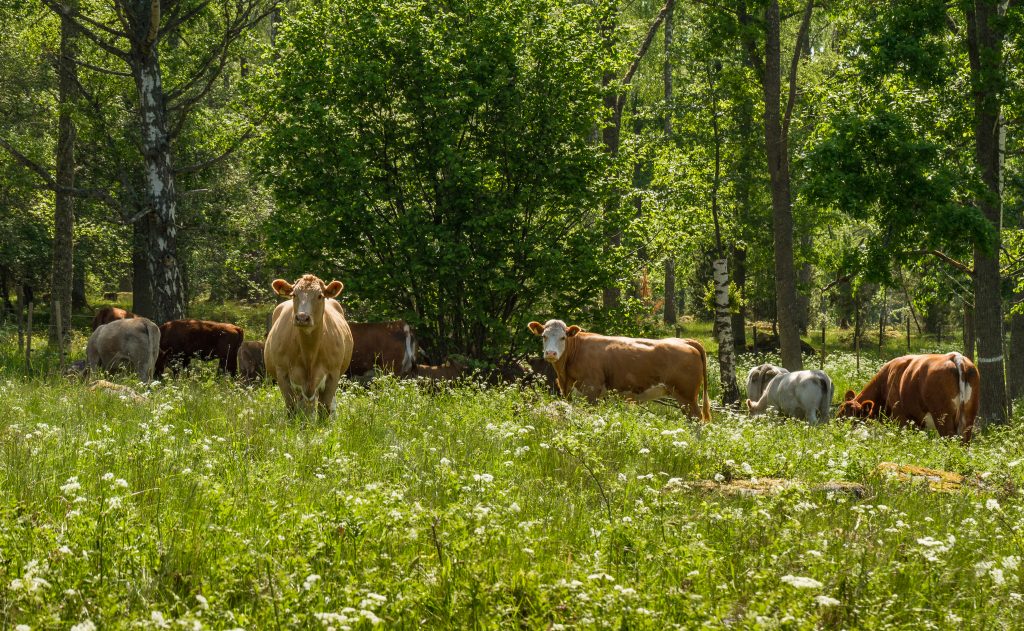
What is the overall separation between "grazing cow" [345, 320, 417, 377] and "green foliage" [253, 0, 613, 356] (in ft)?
1.15

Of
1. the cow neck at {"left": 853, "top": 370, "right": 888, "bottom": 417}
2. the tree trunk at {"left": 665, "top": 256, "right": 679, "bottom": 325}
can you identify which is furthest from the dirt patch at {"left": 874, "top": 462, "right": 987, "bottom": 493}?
the tree trunk at {"left": 665, "top": 256, "right": 679, "bottom": 325}

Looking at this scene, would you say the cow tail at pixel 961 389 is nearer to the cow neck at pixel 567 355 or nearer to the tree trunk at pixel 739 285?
the cow neck at pixel 567 355

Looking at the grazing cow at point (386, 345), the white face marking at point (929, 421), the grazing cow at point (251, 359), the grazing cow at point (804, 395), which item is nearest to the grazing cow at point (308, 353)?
the grazing cow at point (386, 345)

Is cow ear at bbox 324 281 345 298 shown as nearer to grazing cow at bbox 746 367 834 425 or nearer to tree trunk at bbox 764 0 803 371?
grazing cow at bbox 746 367 834 425

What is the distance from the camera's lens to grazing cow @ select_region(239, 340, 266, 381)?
18.4 m

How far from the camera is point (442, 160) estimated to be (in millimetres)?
17500

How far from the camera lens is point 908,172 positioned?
50.8 ft

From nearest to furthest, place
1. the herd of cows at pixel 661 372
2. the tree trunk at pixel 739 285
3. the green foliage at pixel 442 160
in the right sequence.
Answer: the herd of cows at pixel 661 372 < the green foliage at pixel 442 160 < the tree trunk at pixel 739 285

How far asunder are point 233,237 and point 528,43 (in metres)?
12.8

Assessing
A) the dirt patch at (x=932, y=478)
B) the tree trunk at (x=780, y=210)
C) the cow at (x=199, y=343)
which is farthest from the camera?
the tree trunk at (x=780, y=210)

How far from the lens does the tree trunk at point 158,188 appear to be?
2000 cm

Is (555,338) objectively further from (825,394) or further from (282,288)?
(282,288)

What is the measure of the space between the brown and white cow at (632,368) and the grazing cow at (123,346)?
270 inches

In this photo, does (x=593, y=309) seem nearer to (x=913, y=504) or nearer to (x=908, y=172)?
(x=908, y=172)
